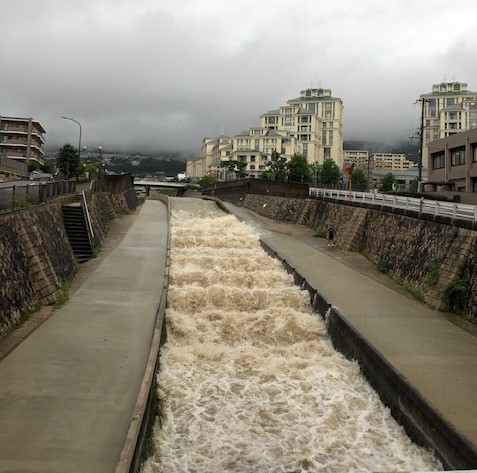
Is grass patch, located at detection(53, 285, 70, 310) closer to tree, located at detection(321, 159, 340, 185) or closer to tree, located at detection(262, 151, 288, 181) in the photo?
tree, located at detection(262, 151, 288, 181)

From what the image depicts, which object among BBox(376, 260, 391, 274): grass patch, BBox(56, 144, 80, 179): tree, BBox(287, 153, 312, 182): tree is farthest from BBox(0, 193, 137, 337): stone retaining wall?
BBox(287, 153, 312, 182): tree

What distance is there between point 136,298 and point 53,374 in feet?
17.2

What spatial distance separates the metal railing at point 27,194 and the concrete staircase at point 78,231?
1.05 m

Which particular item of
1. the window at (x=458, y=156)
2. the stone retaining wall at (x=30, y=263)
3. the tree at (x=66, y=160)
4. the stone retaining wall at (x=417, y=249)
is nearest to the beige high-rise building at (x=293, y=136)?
the tree at (x=66, y=160)

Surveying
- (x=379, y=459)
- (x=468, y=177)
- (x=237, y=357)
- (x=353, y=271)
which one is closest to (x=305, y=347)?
(x=237, y=357)

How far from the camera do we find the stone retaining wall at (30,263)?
430 inches

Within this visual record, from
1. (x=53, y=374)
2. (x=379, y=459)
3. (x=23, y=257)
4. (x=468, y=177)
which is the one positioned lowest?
(x=379, y=459)

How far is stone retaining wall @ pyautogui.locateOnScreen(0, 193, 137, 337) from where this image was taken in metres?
10.9

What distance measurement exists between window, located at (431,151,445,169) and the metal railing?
40.2 meters

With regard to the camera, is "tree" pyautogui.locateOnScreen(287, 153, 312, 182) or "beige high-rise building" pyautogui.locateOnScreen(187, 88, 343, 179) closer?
"tree" pyautogui.locateOnScreen(287, 153, 312, 182)

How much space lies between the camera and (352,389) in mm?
9430

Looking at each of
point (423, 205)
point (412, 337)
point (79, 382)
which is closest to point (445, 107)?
point (423, 205)

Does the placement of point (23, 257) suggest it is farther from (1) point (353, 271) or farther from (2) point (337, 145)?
(2) point (337, 145)

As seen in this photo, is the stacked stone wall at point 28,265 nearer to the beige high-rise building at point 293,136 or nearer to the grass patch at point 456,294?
the grass patch at point 456,294
